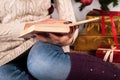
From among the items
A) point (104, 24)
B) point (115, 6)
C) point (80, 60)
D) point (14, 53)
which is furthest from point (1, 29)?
point (115, 6)

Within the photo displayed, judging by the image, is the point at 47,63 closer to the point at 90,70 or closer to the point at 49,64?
the point at 49,64

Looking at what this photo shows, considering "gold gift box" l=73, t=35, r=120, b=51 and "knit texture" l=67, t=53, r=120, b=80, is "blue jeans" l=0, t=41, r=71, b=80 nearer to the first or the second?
"knit texture" l=67, t=53, r=120, b=80

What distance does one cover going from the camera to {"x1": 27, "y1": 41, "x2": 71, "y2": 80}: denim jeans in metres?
0.71

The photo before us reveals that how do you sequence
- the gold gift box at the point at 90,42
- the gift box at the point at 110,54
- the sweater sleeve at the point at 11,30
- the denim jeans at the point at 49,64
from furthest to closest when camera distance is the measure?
the gold gift box at the point at 90,42 < the gift box at the point at 110,54 < the sweater sleeve at the point at 11,30 < the denim jeans at the point at 49,64

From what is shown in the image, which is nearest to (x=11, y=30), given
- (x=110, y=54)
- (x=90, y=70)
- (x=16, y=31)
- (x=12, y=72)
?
(x=16, y=31)

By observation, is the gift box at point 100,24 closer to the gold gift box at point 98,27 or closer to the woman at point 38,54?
the gold gift box at point 98,27

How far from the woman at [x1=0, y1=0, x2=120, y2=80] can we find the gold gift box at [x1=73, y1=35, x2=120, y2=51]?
511 millimetres

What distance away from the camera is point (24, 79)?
31.0 inches

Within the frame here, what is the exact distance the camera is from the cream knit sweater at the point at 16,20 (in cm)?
82

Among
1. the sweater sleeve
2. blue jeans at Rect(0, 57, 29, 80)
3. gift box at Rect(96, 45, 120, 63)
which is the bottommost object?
gift box at Rect(96, 45, 120, 63)

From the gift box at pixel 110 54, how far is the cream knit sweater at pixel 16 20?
428 mm

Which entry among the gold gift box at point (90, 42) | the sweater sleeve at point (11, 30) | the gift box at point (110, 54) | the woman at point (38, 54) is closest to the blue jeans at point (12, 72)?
the woman at point (38, 54)

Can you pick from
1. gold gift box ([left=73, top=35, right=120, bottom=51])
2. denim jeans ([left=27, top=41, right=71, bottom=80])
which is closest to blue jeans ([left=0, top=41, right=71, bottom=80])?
denim jeans ([left=27, top=41, right=71, bottom=80])

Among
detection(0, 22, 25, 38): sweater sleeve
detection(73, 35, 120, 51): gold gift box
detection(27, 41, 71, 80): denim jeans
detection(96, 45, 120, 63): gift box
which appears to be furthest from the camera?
detection(73, 35, 120, 51): gold gift box
